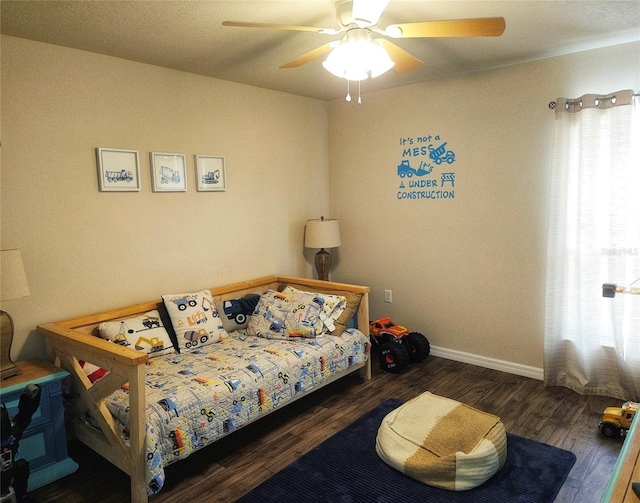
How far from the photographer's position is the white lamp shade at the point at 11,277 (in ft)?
7.25

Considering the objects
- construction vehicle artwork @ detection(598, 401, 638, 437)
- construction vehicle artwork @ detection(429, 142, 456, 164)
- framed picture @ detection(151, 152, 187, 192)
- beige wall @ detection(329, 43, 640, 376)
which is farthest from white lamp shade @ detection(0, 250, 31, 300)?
construction vehicle artwork @ detection(598, 401, 638, 437)

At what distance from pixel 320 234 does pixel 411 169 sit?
101 centimetres

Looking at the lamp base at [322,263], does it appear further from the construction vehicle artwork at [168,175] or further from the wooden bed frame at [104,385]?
the wooden bed frame at [104,385]

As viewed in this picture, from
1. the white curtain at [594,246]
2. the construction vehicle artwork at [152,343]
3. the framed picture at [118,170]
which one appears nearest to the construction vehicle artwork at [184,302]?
the construction vehicle artwork at [152,343]

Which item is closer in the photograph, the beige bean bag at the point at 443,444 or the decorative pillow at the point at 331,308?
the beige bean bag at the point at 443,444

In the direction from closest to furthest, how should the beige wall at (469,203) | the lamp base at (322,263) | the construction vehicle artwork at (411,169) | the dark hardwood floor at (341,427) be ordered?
the dark hardwood floor at (341,427) < the beige wall at (469,203) < the construction vehicle artwork at (411,169) < the lamp base at (322,263)

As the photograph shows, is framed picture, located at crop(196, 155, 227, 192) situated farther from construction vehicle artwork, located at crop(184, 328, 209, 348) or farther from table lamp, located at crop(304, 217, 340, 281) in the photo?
construction vehicle artwork, located at crop(184, 328, 209, 348)

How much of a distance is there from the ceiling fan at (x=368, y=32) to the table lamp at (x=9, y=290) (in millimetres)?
1569

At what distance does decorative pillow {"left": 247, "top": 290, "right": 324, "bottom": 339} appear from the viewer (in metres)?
3.25

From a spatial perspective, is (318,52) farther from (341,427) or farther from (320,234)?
(341,427)

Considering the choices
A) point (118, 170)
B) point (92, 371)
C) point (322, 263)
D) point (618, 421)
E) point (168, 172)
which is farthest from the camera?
point (322, 263)

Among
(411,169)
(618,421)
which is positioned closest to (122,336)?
(411,169)

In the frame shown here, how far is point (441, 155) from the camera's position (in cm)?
379

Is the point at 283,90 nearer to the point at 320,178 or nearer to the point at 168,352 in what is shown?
the point at 320,178
